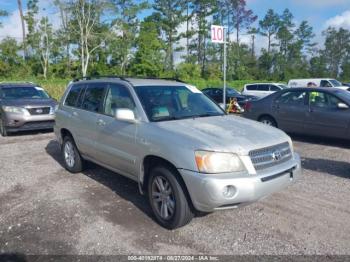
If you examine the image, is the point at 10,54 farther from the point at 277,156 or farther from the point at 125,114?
the point at 277,156

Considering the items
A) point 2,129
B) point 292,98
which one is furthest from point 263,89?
point 2,129

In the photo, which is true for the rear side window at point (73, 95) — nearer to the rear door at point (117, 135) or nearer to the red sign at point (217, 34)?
the rear door at point (117, 135)

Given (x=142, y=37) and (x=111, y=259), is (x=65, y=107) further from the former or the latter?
(x=142, y=37)

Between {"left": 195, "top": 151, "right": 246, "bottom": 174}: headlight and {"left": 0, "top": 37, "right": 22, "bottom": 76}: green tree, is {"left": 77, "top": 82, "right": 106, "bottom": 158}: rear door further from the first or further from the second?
{"left": 0, "top": 37, "right": 22, "bottom": 76}: green tree

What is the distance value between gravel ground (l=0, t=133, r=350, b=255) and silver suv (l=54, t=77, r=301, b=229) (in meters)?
0.35

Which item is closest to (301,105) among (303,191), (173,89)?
(303,191)

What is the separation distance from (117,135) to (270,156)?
2067 mm

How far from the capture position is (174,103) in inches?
186

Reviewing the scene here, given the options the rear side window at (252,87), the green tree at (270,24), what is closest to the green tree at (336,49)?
the green tree at (270,24)

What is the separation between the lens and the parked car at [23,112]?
9.86 metres

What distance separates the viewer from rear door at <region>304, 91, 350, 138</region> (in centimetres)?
792

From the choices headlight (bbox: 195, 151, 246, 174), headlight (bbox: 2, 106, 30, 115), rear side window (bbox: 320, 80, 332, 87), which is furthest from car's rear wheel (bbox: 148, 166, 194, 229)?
rear side window (bbox: 320, 80, 332, 87)

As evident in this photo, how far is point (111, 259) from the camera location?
3340 millimetres

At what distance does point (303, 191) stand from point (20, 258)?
389 centimetres
